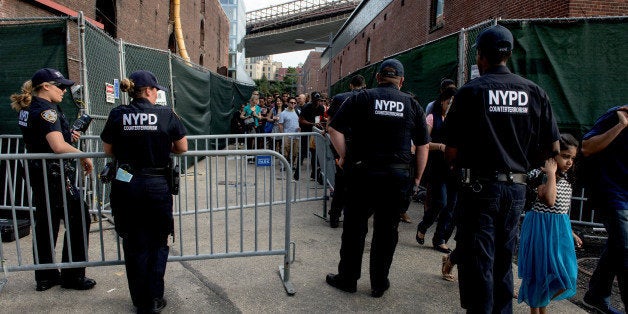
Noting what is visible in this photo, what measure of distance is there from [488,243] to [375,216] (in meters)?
1.19

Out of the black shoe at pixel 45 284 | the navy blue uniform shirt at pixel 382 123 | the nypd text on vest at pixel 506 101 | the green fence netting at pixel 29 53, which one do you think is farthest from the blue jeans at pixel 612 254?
the green fence netting at pixel 29 53

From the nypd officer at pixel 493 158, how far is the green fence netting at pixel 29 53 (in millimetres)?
5380

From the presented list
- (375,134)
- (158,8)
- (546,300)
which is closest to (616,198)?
(546,300)

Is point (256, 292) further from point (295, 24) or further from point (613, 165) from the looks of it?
point (295, 24)

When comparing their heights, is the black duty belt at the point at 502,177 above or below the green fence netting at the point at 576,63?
below

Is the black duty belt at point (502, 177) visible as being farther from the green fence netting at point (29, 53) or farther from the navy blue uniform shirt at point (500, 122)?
the green fence netting at point (29, 53)

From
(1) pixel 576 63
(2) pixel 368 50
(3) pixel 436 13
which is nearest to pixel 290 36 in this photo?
(2) pixel 368 50

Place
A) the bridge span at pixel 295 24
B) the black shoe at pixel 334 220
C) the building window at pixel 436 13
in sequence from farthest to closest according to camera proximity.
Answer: the bridge span at pixel 295 24 → the building window at pixel 436 13 → the black shoe at pixel 334 220

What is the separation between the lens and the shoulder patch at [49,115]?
359cm

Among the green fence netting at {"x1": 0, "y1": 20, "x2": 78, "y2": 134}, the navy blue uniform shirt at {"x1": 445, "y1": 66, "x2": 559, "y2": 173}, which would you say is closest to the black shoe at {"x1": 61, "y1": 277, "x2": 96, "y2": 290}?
the green fence netting at {"x1": 0, "y1": 20, "x2": 78, "y2": 134}

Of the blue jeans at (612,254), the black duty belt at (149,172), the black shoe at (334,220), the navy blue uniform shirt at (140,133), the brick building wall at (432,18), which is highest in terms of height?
the brick building wall at (432,18)

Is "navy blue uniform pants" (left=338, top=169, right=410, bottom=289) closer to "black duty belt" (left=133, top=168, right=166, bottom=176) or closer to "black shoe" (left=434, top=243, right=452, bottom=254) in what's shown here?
"black shoe" (left=434, top=243, right=452, bottom=254)

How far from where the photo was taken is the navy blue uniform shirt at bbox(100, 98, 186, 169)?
127 inches

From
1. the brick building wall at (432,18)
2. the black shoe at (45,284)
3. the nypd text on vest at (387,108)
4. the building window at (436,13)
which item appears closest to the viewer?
the nypd text on vest at (387,108)
